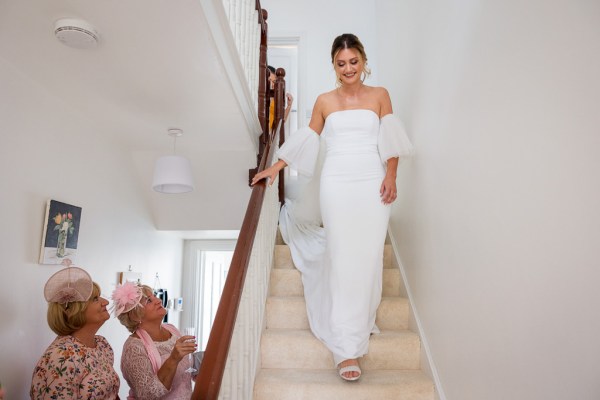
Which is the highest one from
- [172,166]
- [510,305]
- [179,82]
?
[179,82]

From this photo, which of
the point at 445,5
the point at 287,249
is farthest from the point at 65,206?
the point at 445,5

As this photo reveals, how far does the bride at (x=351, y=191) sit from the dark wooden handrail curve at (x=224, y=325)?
0.58 meters

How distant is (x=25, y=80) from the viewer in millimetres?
2525

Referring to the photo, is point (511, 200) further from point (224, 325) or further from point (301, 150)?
point (301, 150)

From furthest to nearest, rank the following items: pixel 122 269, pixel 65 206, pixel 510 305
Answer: pixel 122 269 → pixel 65 206 → pixel 510 305

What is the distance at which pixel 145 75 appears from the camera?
2506 millimetres

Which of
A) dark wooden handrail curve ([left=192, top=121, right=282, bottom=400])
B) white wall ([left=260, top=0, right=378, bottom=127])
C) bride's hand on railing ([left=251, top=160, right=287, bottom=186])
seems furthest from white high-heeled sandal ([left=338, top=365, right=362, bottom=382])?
white wall ([left=260, top=0, right=378, bottom=127])

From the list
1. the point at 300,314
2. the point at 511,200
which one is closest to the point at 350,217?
the point at 300,314

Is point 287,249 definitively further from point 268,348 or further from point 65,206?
point 65,206

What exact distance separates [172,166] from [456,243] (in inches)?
89.0

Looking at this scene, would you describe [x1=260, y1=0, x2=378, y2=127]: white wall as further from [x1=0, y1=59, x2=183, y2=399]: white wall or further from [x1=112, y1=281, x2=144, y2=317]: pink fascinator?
[x1=112, y1=281, x2=144, y2=317]: pink fascinator

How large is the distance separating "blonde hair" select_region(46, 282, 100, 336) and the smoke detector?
1276 millimetres

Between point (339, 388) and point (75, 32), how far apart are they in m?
2.10

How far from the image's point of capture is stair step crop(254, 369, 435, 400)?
2166mm
